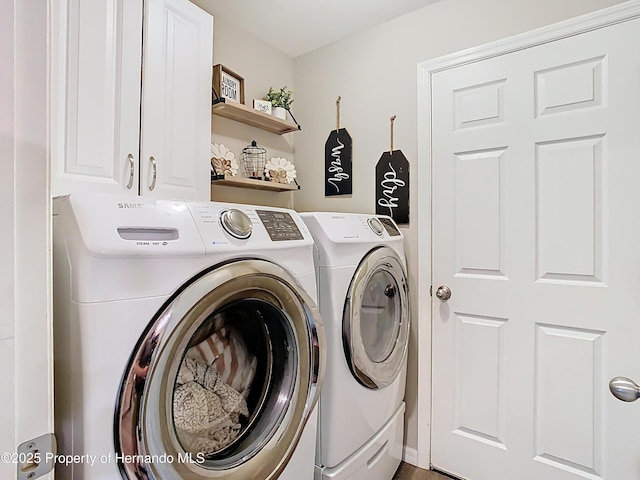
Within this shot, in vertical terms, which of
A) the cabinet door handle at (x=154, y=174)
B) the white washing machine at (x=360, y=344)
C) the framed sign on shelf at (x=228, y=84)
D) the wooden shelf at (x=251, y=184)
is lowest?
the white washing machine at (x=360, y=344)

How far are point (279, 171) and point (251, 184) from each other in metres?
0.25

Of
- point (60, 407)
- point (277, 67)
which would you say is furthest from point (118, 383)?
point (277, 67)

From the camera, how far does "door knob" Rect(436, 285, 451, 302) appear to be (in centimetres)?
177

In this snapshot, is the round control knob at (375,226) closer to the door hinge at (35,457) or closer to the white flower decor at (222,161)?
the white flower decor at (222,161)

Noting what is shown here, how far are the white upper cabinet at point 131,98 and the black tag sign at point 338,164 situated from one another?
2.80 feet

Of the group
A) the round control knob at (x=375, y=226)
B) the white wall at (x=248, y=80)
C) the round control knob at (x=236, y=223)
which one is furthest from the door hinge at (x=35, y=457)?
the white wall at (x=248, y=80)

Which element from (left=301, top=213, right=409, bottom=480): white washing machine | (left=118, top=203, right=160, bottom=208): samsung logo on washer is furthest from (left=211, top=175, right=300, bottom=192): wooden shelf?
(left=118, top=203, right=160, bottom=208): samsung logo on washer

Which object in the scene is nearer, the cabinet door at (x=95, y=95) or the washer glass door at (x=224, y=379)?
the washer glass door at (x=224, y=379)

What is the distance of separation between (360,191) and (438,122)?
0.57 m

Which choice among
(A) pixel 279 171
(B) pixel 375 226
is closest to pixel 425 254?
(B) pixel 375 226

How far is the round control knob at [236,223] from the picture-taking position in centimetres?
92

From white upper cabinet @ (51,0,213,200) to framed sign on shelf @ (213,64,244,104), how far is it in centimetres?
28

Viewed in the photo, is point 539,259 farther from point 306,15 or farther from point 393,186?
point 306,15

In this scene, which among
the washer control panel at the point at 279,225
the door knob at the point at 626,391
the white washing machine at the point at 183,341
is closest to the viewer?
the white washing machine at the point at 183,341
